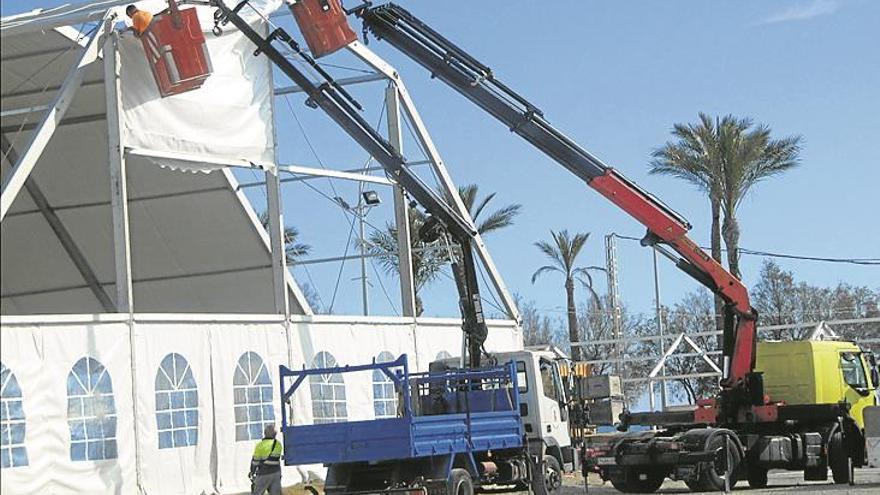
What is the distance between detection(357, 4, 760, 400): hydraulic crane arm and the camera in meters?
28.4

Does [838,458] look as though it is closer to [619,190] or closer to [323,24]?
[619,190]

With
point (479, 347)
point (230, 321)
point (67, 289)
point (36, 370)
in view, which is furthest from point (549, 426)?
point (67, 289)

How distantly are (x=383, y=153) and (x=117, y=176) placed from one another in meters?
6.34

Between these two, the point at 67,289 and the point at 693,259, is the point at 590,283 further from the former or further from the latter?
the point at 693,259

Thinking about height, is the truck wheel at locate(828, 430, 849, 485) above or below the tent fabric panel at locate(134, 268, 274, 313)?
below

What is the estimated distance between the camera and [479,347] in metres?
27.9

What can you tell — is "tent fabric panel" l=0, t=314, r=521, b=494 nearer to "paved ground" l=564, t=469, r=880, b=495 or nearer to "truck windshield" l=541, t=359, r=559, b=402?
"paved ground" l=564, t=469, r=880, b=495

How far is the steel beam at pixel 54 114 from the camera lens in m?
22.8

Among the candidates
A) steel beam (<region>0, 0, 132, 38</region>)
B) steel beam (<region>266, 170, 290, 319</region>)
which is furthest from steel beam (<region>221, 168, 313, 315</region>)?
steel beam (<region>0, 0, 132, 38</region>)

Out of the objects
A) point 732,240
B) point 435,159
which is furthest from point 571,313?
point 435,159

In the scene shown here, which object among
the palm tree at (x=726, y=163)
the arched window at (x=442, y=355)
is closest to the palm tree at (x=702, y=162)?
the palm tree at (x=726, y=163)

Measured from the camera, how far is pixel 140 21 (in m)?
27.1

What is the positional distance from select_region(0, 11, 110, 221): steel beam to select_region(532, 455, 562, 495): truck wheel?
385 inches

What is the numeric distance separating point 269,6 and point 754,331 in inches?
474
